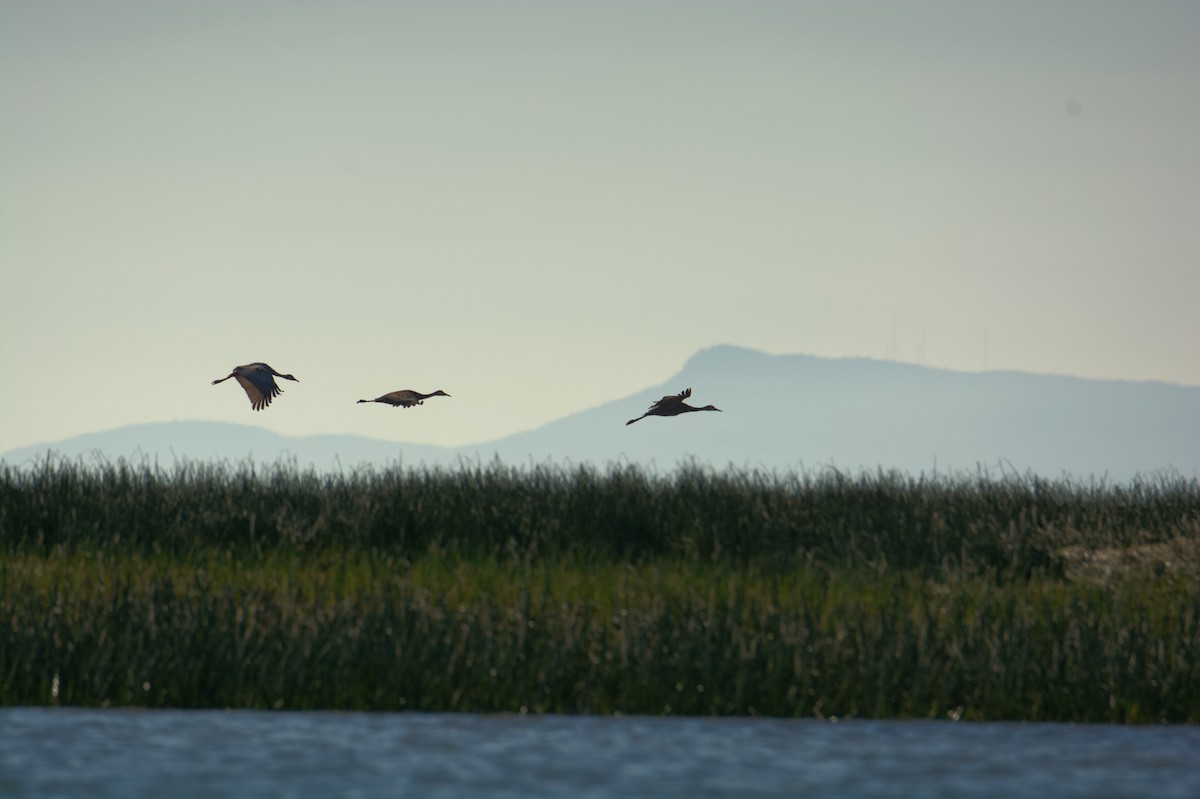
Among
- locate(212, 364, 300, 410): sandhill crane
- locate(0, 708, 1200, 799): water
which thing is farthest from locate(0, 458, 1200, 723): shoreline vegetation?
locate(212, 364, 300, 410): sandhill crane

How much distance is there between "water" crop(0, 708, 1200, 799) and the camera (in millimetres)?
11031

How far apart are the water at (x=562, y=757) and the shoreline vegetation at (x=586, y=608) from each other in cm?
47

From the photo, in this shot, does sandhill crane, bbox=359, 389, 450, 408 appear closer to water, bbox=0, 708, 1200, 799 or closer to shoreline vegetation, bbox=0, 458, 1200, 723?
shoreline vegetation, bbox=0, 458, 1200, 723

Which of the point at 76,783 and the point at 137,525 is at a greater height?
the point at 137,525

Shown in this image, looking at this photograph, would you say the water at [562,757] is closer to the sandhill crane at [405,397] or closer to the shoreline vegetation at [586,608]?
the shoreline vegetation at [586,608]

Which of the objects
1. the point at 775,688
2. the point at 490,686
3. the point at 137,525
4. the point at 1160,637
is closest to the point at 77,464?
the point at 137,525

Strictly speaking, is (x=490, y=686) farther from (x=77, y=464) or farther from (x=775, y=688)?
(x=77, y=464)

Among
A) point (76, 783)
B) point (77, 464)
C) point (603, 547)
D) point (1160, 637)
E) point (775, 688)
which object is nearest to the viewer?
point (76, 783)

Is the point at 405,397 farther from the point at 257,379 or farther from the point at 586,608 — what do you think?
the point at 586,608

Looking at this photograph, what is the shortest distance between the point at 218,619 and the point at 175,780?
13.0 feet

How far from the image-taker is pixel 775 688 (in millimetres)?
14383

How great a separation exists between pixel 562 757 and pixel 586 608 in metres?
3.58

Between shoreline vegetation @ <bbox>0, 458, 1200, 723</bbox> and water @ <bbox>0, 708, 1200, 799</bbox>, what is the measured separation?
47cm

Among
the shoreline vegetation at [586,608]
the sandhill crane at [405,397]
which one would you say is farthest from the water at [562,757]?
the sandhill crane at [405,397]
